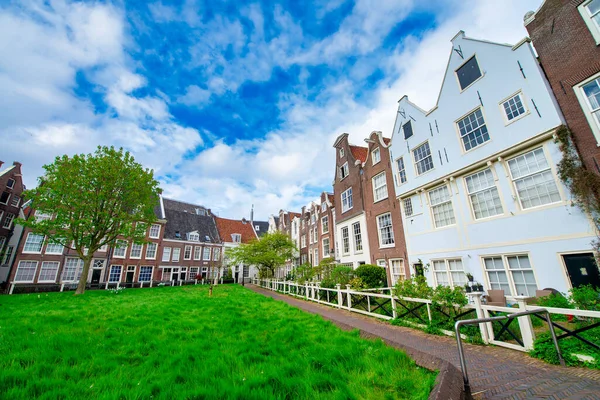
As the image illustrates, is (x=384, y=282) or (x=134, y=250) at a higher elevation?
(x=134, y=250)

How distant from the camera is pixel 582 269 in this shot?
29.4 feet

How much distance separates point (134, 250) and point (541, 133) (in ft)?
145

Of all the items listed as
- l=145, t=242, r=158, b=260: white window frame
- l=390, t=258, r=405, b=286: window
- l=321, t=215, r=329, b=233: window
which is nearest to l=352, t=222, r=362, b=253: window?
l=390, t=258, r=405, b=286: window

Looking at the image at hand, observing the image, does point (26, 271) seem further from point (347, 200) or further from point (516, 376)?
point (516, 376)

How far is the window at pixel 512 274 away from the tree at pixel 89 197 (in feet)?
87.9

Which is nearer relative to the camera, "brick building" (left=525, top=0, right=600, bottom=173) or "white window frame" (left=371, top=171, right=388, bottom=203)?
"brick building" (left=525, top=0, right=600, bottom=173)

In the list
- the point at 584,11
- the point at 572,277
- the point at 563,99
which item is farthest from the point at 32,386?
the point at 584,11

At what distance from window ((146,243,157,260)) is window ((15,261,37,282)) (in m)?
11.6

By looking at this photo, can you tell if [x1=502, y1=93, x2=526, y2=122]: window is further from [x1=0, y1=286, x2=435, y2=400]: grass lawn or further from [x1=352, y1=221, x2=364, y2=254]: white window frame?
[x1=352, y1=221, x2=364, y2=254]: white window frame

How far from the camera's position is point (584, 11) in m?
Result: 9.61

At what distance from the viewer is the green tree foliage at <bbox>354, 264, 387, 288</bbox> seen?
17625 millimetres

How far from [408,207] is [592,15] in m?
11.6

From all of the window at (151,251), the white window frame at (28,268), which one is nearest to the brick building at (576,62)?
the window at (151,251)

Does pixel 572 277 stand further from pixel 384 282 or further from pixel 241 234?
pixel 241 234
